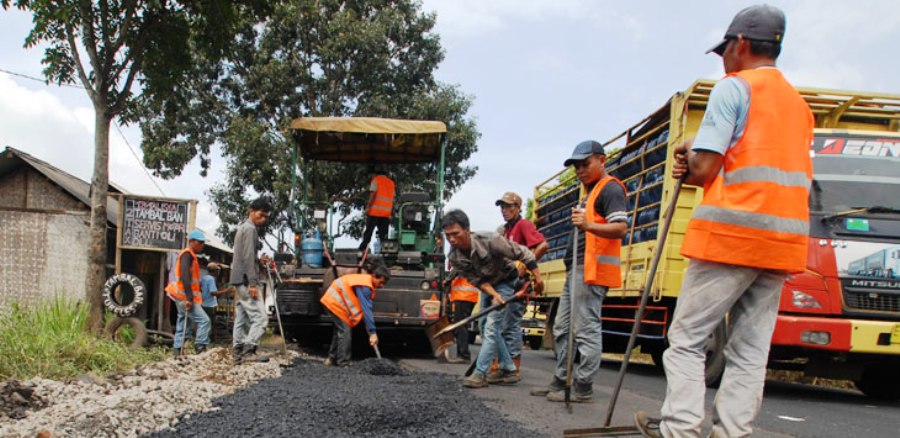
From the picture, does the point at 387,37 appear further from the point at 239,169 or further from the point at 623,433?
the point at 623,433

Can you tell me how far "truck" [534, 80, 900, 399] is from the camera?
549 cm

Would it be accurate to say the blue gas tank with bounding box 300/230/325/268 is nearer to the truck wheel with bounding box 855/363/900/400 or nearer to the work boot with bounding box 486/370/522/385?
the work boot with bounding box 486/370/522/385

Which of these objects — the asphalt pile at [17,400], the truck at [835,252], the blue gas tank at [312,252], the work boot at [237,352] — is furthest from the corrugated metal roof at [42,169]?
the truck at [835,252]

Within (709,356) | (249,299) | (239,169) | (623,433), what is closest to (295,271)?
(249,299)

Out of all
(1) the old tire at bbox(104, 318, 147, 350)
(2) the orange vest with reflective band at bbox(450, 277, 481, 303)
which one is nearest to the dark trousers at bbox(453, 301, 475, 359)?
(2) the orange vest with reflective band at bbox(450, 277, 481, 303)

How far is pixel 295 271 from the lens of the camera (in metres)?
8.54

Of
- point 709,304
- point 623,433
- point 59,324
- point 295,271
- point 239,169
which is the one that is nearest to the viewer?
point 709,304

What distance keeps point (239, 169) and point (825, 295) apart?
1382cm

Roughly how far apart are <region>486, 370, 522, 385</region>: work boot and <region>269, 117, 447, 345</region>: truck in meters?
2.20

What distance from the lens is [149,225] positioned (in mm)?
9875

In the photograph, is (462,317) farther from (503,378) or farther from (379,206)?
(503,378)

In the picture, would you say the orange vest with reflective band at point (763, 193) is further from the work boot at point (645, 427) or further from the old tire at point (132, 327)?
the old tire at point (132, 327)

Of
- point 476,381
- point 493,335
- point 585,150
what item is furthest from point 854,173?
point 476,381

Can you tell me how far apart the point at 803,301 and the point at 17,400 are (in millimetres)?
5514
